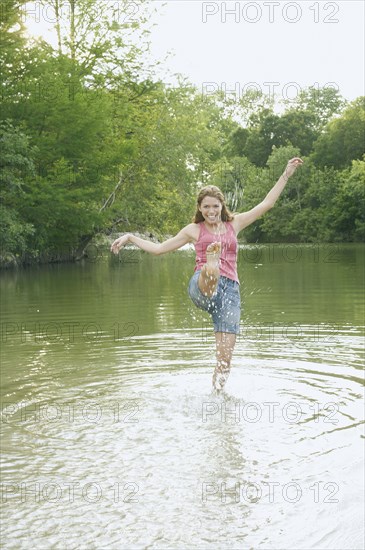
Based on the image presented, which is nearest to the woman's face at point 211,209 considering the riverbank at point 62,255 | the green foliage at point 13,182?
the green foliage at point 13,182

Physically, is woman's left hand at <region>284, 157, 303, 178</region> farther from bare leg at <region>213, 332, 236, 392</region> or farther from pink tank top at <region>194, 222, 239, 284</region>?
bare leg at <region>213, 332, 236, 392</region>

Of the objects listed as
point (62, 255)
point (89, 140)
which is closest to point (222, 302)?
point (89, 140)

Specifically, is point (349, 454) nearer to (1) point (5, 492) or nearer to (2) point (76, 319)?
(1) point (5, 492)

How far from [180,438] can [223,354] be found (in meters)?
1.66

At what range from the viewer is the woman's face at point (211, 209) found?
770 cm

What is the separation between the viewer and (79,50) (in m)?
43.6

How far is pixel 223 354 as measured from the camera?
27.2ft

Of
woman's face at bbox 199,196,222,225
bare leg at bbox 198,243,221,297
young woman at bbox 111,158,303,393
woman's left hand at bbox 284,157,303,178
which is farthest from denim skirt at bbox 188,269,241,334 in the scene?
woman's left hand at bbox 284,157,303,178

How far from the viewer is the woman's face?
7.70 m

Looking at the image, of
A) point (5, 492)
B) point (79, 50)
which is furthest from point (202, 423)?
point (79, 50)

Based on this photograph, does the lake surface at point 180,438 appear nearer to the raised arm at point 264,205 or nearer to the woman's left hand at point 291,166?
the raised arm at point 264,205

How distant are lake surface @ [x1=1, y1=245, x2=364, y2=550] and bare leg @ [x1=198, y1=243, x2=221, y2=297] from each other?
1115 millimetres

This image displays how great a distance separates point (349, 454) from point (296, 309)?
1092 centimetres

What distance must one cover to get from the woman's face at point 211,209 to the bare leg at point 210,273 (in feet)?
1.68
